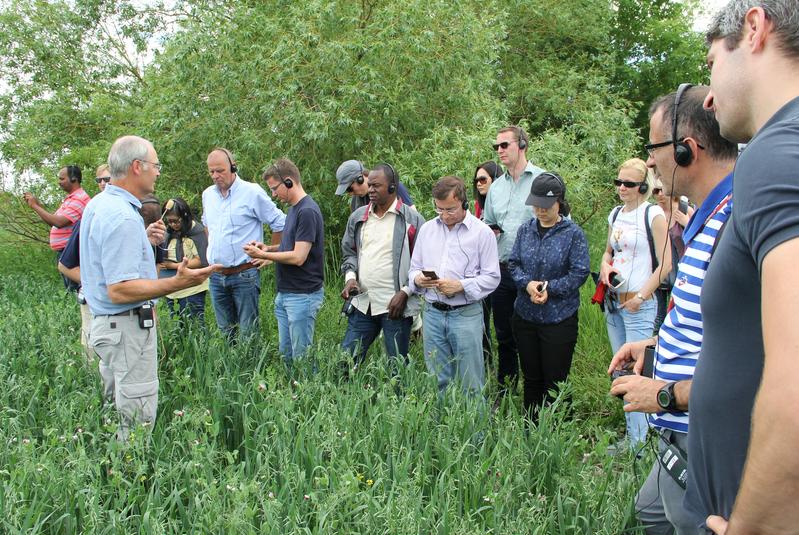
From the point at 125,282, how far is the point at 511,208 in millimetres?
2989

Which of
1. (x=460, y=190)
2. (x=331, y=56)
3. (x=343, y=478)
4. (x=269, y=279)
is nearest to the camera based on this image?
(x=343, y=478)

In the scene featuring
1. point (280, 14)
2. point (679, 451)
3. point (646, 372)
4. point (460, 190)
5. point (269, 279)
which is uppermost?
point (280, 14)

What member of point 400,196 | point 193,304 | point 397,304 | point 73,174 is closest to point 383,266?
point 397,304

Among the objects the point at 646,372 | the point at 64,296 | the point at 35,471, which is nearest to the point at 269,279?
the point at 64,296

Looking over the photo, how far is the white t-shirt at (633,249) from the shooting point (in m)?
4.58

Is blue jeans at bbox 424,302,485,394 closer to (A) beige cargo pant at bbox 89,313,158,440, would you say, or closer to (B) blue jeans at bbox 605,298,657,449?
(B) blue jeans at bbox 605,298,657,449

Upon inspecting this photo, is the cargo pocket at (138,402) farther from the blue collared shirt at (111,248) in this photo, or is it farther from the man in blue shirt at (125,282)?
the blue collared shirt at (111,248)

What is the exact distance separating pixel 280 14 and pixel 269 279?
3.47 metres

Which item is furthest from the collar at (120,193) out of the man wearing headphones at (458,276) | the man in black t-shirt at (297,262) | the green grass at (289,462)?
the man wearing headphones at (458,276)

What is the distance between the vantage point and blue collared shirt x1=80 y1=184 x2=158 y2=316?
367 centimetres

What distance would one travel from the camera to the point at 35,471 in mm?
3002

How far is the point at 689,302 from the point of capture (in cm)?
203

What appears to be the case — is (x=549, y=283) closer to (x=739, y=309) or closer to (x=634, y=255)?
(x=634, y=255)

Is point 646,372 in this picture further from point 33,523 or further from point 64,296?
point 64,296
